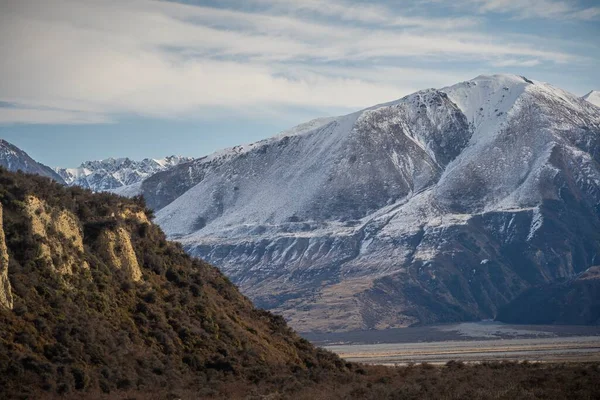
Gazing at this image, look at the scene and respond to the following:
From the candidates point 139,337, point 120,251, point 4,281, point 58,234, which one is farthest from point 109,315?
point 4,281

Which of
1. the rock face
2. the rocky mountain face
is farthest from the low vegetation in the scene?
the rock face

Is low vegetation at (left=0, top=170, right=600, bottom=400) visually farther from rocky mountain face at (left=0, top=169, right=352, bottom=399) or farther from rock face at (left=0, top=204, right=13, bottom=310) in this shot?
rock face at (left=0, top=204, right=13, bottom=310)

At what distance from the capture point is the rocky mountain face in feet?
243

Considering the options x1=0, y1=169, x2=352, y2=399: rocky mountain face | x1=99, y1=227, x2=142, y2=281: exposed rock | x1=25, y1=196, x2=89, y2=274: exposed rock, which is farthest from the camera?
x1=99, y1=227, x2=142, y2=281: exposed rock

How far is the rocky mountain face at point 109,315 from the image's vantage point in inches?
2921

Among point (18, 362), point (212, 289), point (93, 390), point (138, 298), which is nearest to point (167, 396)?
point (93, 390)

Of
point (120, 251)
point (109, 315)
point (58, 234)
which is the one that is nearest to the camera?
point (58, 234)

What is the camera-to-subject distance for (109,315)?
84.4m

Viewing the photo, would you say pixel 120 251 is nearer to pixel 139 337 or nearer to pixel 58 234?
pixel 58 234

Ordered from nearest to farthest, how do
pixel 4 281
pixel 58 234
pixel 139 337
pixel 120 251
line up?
pixel 4 281 → pixel 58 234 → pixel 139 337 → pixel 120 251

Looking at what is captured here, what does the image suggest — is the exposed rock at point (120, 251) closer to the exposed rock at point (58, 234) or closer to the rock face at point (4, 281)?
the exposed rock at point (58, 234)

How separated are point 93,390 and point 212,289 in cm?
3348

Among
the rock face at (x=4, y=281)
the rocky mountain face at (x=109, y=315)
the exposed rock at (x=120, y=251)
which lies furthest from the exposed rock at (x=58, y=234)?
the rock face at (x=4, y=281)

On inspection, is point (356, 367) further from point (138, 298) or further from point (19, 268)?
point (19, 268)
